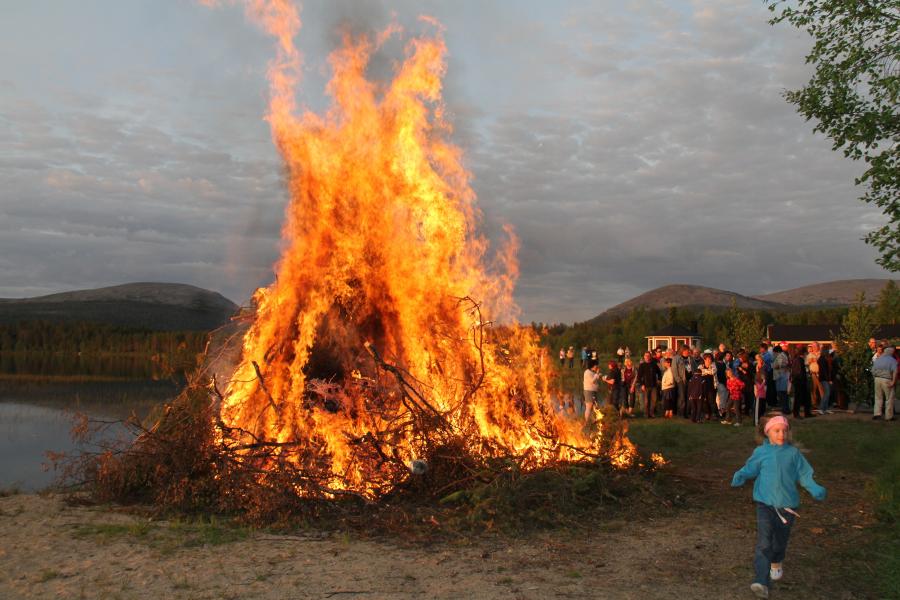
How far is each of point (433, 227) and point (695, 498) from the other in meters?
5.97

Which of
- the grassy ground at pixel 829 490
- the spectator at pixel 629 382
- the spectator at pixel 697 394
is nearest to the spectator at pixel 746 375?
the spectator at pixel 697 394

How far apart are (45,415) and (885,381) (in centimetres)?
2583

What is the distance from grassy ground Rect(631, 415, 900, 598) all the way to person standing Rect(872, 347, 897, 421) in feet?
1.81

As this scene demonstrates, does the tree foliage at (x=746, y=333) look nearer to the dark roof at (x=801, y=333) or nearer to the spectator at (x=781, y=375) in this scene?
the dark roof at (x=801, y=333)

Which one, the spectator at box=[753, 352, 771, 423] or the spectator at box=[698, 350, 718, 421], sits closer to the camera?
the spectator at box=[753, 352, 771, 423]

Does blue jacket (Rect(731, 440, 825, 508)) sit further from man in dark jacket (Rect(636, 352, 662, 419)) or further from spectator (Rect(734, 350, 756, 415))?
man in dark jacket (Rect(636, 352, 662, 419))

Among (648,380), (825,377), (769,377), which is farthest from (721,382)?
(825,377)

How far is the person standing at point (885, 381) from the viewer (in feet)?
50.7

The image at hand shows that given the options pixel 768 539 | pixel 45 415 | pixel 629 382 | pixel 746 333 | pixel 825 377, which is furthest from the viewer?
pixel 746 333

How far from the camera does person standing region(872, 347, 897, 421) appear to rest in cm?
Result: 1545

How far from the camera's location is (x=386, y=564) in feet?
22.6

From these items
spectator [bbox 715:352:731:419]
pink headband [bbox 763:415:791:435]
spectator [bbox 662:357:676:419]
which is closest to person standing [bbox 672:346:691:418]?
spectator [bbox 662:357:676:419]

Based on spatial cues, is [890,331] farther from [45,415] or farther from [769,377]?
[45,415]

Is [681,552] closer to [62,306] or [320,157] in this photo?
[320,157]
